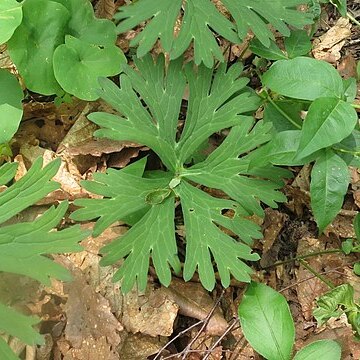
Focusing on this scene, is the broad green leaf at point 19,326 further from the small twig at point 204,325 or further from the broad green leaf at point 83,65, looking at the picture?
the broad green leaf at point 83,65

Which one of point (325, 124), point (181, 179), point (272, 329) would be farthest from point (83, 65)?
point (272, 329)

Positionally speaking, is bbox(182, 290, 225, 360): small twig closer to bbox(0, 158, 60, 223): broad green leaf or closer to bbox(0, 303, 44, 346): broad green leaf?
bbox(0, 303, 44, 346): broad green leaf

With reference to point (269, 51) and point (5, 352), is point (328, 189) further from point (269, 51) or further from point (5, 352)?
point (5, 352)

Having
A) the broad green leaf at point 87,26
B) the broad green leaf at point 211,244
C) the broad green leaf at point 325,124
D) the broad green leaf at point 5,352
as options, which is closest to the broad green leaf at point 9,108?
the broad green leaf at point 87,26

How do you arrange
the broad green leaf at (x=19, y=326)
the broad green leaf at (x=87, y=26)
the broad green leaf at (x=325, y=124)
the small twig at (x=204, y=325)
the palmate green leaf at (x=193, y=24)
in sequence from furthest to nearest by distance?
the broad green leaf at (x=87, y=26) → the small twig at (x=204, y=325) → the palmate green leaf at (x=193, y=24) → the broad green leaf at (x=325, y=124) → the broad green leaf at (x=19, y=326)

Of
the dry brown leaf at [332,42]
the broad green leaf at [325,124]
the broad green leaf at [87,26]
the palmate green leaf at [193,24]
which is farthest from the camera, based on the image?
the dry brown leaf at [332,42]

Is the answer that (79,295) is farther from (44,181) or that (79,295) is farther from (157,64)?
(157,64)

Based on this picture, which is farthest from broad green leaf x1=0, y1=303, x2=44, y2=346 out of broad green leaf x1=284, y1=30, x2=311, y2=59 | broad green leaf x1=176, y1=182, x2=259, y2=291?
broad green leaf x1=284, y1=30, x2=311, y2=59
